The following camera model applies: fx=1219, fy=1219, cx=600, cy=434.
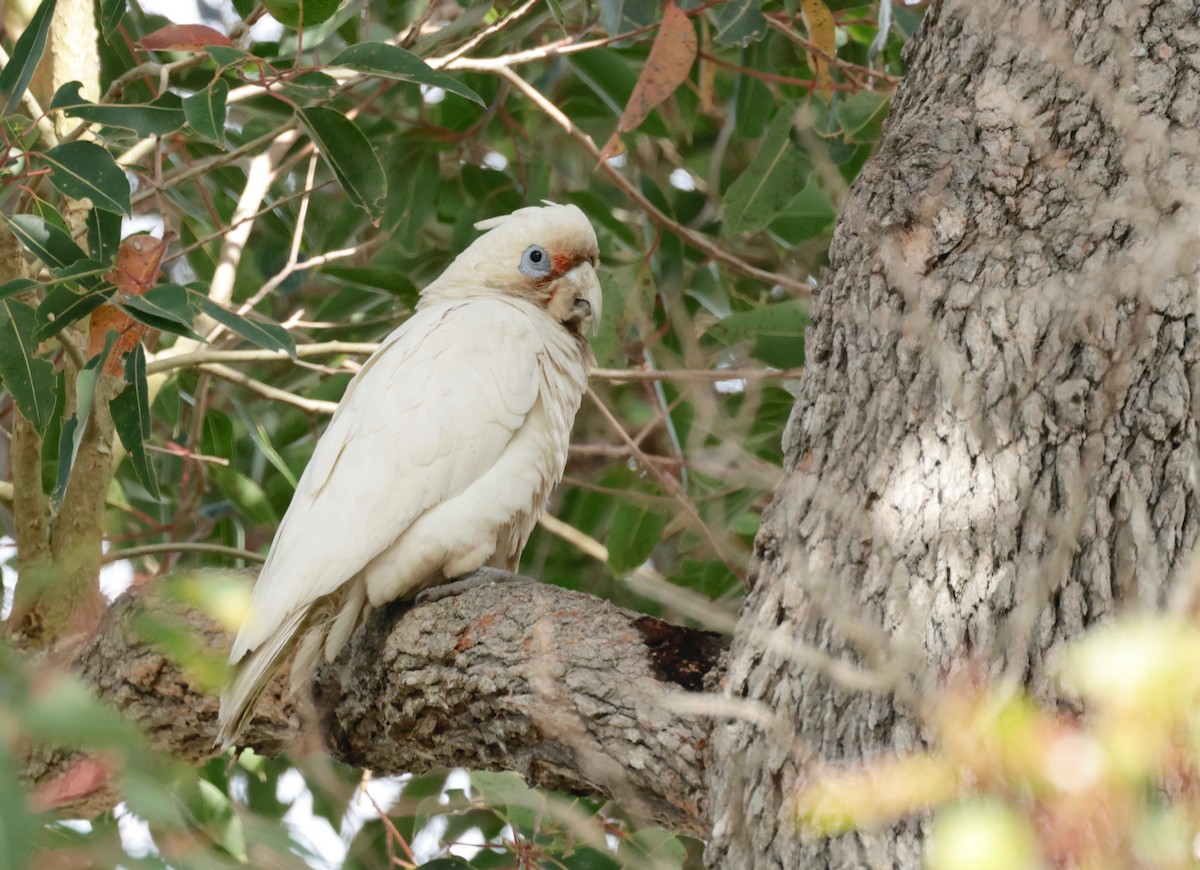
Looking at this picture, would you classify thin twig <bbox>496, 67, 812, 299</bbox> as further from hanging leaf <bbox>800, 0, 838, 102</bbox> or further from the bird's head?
hanging leaf <bbox>800, 0, 838, 102</bbox>

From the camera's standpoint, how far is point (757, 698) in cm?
123

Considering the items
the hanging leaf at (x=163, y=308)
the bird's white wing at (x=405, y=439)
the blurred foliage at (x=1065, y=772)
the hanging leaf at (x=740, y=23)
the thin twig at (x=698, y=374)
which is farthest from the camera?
the thin twig at (x=698, y=374)

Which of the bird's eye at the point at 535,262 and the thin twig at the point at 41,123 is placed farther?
the bird's eye at the point at 535,262

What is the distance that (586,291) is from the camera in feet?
8.23

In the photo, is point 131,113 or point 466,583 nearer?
point 131,113

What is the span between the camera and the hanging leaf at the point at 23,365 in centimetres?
183

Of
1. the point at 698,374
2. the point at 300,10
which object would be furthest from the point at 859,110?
the point at 300,10

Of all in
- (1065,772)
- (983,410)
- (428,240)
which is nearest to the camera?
(1065,772)

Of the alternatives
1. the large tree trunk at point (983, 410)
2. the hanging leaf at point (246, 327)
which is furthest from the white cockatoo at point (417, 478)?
the large tree trunk at point (983, 410)

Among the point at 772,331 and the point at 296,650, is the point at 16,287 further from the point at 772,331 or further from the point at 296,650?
the point at 772,331

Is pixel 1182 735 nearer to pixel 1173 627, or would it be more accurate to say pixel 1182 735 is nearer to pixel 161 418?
pixel 1173 627

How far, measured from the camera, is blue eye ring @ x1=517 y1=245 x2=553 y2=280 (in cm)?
252

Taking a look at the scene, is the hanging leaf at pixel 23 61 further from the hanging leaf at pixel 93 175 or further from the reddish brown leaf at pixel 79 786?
the reddish brown leaf at pixel 79 786

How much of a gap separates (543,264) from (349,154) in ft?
2.09
